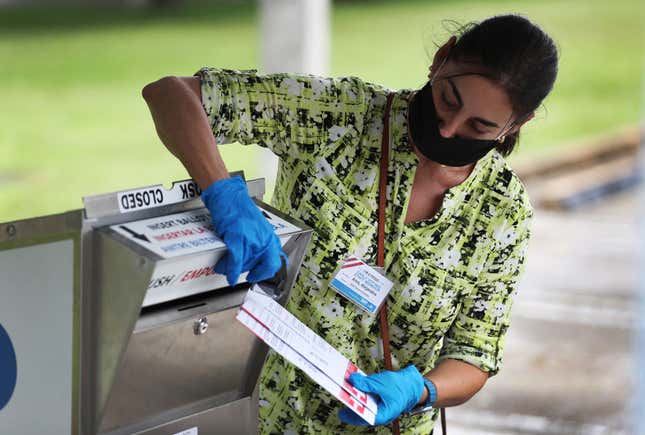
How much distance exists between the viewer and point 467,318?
2.09 meters

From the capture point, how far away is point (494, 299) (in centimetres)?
206

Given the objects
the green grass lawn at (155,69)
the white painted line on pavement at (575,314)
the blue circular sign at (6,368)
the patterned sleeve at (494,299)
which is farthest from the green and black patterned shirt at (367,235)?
the green grass lawn at (155,69)

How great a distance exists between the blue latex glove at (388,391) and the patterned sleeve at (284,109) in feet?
1.52

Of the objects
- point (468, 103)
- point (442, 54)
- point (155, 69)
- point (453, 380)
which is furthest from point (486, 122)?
point (155, 69)

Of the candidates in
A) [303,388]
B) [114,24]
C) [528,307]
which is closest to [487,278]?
[303,388]

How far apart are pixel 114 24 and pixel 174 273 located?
54.0ft

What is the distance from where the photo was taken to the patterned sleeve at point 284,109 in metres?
1.84

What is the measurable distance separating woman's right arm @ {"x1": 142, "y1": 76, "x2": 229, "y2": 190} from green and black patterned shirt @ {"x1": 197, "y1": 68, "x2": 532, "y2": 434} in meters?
0.12

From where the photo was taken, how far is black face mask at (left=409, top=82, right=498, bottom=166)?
1.96 metres

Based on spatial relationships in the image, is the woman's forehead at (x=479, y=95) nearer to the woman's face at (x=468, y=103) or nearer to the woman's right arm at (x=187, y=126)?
the woman's face at (x=468, y=103)

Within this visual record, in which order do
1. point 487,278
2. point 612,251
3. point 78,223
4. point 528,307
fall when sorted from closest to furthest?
point 78,223 < point 487,278 < point 528,307 < point 612,251

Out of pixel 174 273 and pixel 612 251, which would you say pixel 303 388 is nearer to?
pixel 174 273

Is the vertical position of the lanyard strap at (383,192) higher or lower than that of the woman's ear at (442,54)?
lower

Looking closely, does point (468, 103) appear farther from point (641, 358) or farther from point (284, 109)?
point (641, 358)
